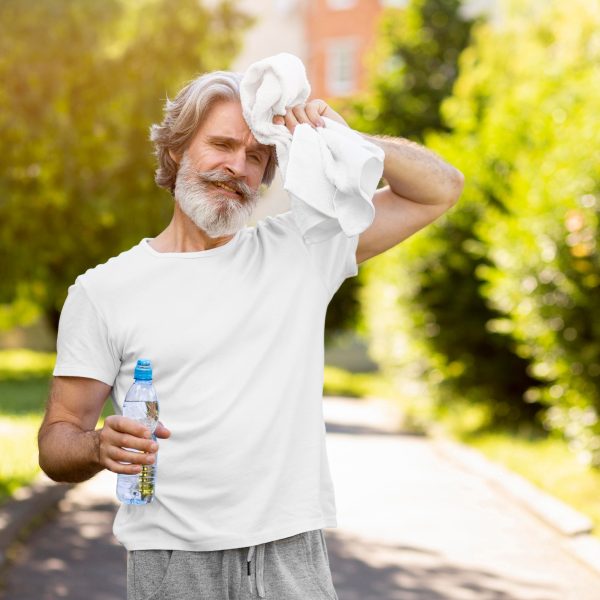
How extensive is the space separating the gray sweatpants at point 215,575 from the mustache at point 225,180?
3.22ft

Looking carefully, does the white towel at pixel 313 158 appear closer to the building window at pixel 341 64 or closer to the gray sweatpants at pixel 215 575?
the gray sweatpants at pixel 215 575

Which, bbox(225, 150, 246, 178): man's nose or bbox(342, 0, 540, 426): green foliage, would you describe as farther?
bbox(342, 0, 540, 426): green foliage

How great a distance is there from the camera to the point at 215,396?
309cm

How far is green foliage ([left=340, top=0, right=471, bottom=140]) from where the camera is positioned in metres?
35.2

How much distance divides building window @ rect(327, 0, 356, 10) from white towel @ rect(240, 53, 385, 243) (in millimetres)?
45515

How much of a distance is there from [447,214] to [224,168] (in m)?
14.5

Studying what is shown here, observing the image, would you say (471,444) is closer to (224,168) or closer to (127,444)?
(224,168)

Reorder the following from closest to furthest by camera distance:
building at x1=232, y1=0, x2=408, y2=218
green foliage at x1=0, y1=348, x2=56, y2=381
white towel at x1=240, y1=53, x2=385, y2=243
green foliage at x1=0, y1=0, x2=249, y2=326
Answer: white towel at x1=240, y1=53, x2=385, y2=243
green foliage at x1=0, y1=0, x2=249, y2=326
green foliage at x1=0, y1=348, x2=56, y2=381
building at x1=232, y1=0, x2=408, y2=218

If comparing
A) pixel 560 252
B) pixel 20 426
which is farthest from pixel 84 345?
pixel 20 426

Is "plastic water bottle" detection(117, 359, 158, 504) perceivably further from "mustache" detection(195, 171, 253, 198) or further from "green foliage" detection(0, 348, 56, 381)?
"green foliage" detection(0, 348, 56, 381)

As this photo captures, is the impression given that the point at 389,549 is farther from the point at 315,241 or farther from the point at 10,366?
the point at 10,366

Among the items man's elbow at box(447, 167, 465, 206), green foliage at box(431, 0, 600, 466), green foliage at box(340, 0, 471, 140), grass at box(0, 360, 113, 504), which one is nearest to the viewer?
man's elbow at box(447, 167, 465, 206)

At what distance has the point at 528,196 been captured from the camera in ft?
38.3

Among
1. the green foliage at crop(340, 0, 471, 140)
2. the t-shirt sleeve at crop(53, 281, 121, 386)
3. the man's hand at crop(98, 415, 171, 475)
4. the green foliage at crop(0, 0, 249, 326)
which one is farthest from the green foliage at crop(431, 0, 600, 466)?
the green foliage at crop(340, 0, 471, 140)
